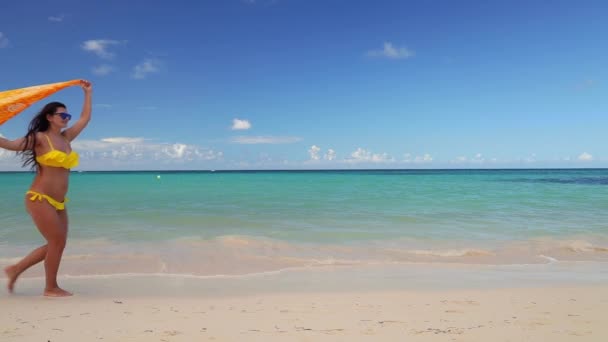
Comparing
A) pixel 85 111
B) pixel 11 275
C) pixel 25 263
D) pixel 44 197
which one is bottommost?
pixel 11 275

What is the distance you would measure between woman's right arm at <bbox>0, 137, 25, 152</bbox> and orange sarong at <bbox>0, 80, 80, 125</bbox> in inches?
8.9

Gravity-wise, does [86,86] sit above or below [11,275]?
above

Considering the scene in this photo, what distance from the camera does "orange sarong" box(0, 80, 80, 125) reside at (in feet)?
12.6

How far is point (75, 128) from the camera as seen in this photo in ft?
14.7

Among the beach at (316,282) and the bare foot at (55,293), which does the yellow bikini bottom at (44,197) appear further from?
the beach at (316,282)

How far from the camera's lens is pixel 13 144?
3.96 metres

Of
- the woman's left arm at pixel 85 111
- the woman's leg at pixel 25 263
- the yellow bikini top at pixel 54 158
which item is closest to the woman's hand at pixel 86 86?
the woman's left arm at pixel 85 111

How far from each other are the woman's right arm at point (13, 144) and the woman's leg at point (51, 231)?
55cm

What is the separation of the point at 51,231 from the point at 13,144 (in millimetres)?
930

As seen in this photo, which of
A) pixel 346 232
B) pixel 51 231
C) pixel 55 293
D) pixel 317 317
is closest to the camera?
pixel 317 317

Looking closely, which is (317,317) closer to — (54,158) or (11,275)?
(54,158)

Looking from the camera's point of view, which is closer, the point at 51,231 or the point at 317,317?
the point at 317,317

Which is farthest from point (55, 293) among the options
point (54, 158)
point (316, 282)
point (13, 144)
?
point (316, 282)

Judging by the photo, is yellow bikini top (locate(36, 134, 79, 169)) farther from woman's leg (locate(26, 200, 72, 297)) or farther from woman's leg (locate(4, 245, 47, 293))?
woman's leg (locate(4, 245, 47, 293))
